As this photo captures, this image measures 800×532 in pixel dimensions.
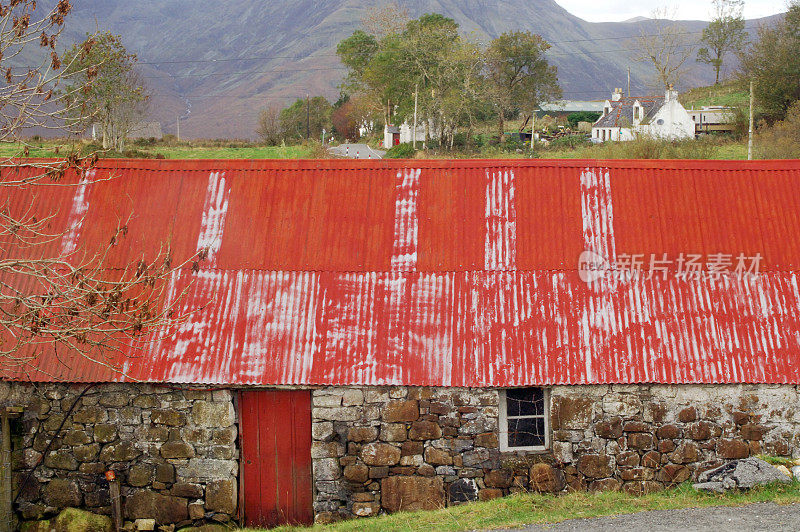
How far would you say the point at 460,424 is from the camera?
1102 cm

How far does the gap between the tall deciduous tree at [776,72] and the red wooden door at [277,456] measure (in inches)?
1700

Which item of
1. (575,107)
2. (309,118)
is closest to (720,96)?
(575,107)

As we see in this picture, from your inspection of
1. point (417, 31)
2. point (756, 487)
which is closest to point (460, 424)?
point (756, 487)

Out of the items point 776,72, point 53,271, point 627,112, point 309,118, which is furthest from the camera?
point 309,118

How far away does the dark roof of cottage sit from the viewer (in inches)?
2183

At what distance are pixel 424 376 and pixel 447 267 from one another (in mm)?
1990

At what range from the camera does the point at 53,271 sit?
8.17m

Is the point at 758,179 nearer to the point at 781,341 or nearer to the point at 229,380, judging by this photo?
the point at 781,341

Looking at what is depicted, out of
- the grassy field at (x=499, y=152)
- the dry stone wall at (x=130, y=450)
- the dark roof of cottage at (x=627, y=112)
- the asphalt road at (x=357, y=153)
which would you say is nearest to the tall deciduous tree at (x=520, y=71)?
the dark roof of cottage at (x=627, y=112)

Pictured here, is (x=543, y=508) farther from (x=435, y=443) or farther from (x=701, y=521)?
(x=701, y=521)

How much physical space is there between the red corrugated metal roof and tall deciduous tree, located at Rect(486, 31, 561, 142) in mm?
51956

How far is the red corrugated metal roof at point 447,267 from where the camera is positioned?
11133 millimetres

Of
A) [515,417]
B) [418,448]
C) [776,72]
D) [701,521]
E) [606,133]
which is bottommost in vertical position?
[701,521]

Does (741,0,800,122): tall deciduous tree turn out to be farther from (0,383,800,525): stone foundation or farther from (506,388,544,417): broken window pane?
(506,388,544,417): broken window pane
